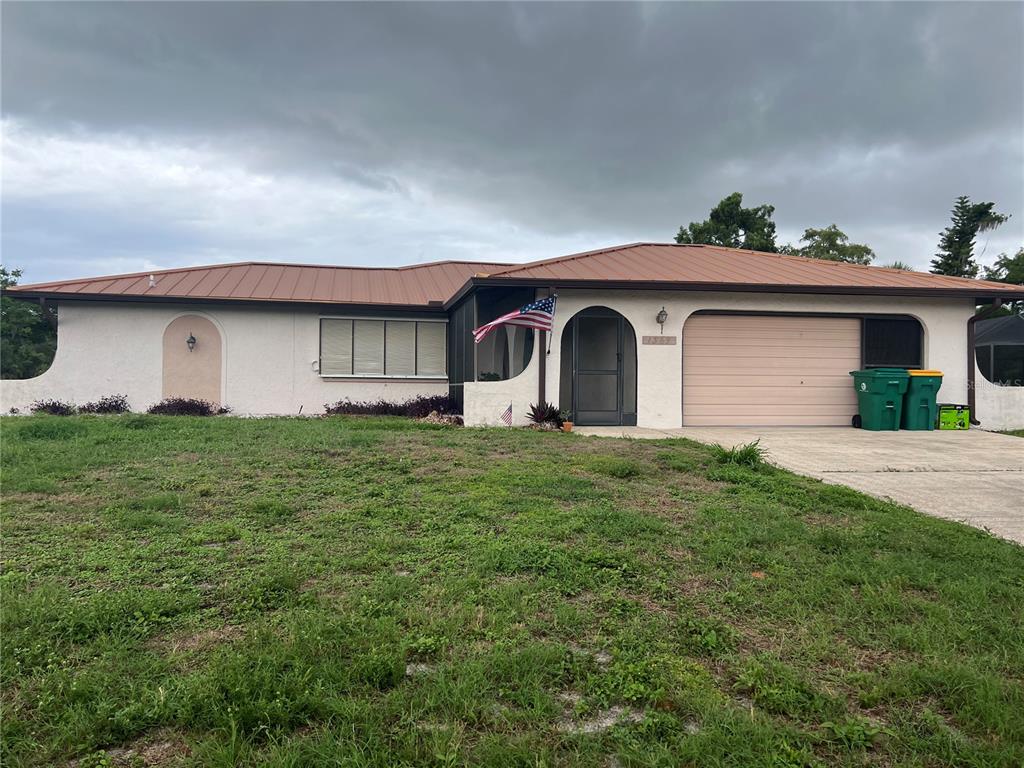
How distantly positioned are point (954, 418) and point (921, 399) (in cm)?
84

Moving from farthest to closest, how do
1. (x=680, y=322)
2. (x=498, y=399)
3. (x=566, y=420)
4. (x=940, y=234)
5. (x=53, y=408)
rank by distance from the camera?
(x=940, y=234)
(x=53, y=408)
(x=680, y=322)
(x=498, y=399)
(x=566, y=420)

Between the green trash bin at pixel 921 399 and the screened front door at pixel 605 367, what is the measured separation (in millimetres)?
5381

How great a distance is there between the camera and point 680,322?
12.1m

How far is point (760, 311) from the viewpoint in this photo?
1243cm

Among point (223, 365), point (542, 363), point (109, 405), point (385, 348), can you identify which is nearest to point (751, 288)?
point (542, 363)

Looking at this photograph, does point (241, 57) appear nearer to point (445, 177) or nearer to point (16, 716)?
point (445, 177)

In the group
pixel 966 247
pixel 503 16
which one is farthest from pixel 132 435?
pixel 966 247

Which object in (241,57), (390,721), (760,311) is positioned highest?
(241,57)

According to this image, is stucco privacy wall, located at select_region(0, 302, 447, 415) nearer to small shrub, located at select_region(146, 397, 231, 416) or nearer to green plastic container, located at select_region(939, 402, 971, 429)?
small shrub, located at select_region(146, 397, 231, 416)

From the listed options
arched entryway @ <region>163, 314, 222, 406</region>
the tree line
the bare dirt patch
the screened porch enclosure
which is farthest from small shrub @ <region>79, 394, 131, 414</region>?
the tree line

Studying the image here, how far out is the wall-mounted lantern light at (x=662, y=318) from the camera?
1192 centimetres

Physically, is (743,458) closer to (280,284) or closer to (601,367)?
(601,367)

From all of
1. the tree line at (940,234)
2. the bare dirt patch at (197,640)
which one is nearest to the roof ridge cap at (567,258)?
the bare dirt patch at (197,640)

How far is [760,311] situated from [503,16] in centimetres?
785
